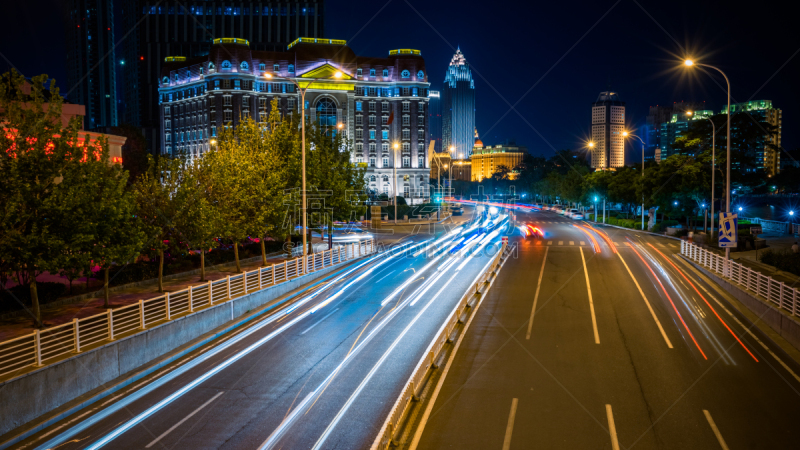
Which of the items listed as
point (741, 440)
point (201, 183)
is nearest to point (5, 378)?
point (201, 183)

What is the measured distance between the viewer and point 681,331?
16.7 meters

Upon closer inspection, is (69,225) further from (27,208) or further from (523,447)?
(523,447)

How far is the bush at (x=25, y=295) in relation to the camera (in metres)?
15.8

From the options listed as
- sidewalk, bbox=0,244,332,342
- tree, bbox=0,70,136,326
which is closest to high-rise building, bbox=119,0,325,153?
sidewalk, bbox=0,244,332,342

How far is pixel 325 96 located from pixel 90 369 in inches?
3859

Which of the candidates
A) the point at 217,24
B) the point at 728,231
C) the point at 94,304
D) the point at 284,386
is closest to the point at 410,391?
the point at 284,386

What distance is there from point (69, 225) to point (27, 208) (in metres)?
1.06

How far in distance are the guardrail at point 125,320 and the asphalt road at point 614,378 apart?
835cm

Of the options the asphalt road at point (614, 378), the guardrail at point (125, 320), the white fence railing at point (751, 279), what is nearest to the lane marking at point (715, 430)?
the asphalt road at point (614, 378)

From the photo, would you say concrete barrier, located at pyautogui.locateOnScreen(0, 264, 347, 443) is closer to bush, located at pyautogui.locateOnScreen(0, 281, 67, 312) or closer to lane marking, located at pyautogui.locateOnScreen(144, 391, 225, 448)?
lane marking, located at pyautogui.locateOnScreen(144, 391, 225, 448)

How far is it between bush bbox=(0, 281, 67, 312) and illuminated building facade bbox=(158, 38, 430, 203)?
289 ft

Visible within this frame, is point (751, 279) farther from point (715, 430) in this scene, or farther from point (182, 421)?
point (182, 421)

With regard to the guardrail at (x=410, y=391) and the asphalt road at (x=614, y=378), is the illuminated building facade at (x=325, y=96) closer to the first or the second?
the asphalt road at (x=614, y=378)

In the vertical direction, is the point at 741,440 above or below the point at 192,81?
below
